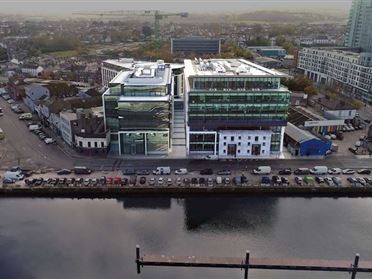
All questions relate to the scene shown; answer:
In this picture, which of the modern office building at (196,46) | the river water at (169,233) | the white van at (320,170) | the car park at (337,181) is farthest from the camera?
the modern office building at (196,46)

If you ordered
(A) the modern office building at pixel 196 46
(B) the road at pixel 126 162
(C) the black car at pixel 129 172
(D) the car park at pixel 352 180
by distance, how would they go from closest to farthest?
(D) the car park at pixel 352 180, (C) the black car at pixel 129 172, (B) the road at pixel 126 162, (A) the modern office building at pixel 196 46

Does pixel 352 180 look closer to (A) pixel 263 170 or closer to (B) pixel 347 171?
(B) pixel 347 171

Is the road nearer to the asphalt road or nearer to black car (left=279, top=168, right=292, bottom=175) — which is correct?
the asphalt road

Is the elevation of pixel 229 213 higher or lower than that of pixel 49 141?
lower

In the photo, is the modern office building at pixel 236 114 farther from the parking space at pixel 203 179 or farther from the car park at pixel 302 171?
the parking space at pixel 203 179

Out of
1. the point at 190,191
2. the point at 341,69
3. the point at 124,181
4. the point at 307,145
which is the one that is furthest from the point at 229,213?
the point at 341,69

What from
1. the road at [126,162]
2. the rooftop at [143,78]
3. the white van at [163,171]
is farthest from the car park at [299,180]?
the rooftop at [143,78]
